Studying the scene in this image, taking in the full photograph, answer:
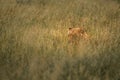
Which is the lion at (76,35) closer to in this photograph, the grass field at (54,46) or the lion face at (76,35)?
the lion face at (76,35)

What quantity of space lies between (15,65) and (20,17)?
136 inches

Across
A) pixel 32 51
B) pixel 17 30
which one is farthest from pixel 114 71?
pixel 17 30

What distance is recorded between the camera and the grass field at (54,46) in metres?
4.13

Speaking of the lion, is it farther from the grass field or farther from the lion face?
the grass field

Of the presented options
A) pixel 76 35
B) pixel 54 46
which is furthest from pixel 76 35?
pixel 54 46

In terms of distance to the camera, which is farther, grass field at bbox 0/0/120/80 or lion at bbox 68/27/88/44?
lion at bbox 68/27/88/44

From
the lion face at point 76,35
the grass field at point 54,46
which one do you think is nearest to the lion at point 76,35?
the lion face at point 76,35

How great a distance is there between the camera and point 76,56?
468 cm

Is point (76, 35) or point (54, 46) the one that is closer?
point (54, 46)

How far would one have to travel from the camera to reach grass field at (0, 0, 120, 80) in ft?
13.5

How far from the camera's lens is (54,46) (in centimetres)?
530

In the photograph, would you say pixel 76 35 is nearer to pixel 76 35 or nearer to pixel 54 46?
pixel 76 35

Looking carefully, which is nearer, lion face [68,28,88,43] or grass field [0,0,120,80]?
grass field [0,0,120,80]

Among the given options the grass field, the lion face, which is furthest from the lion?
the grass field
